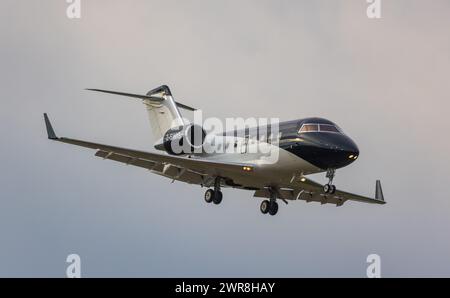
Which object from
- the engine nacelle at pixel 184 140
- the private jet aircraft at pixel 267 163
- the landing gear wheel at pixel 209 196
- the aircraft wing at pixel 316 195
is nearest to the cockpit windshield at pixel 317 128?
the private jet aircraft at pixel 267 163

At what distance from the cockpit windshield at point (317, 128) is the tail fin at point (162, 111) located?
28.6 feet

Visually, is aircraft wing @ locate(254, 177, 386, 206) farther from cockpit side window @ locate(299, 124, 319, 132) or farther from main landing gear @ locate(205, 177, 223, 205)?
cockpit side window @ locate(299, 124, 319, 132)

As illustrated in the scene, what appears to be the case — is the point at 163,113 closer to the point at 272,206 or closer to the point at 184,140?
the point at 184,140

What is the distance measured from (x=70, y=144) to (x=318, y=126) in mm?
9387

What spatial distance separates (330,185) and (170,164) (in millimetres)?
7118

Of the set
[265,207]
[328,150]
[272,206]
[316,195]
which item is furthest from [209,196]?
[316,195]

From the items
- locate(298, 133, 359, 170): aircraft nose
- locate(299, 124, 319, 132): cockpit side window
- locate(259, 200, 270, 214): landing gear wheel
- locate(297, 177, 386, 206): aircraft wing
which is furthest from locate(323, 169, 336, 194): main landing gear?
locate(297, 177, 386, 206): aircraft wing

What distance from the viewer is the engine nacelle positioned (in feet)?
133

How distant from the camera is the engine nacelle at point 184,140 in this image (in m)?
40.6

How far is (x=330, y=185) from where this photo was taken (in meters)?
35.6

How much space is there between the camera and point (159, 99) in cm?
4500

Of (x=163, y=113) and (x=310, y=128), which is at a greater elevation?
(x=163, y=113)
